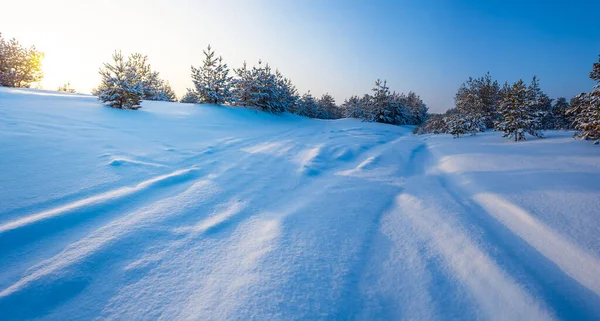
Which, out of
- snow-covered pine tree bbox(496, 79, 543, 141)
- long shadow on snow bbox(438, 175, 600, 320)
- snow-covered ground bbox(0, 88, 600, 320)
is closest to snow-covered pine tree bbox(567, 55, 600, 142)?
snow-covered pine tree bbox(496, 79, 543, 141)

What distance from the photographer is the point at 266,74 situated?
1318 cm

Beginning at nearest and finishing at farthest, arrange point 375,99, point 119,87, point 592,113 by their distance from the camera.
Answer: point 592,113, point 119,87, point 375,99

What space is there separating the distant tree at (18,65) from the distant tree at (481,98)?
30957mm

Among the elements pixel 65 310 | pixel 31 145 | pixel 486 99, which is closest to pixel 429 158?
pixel 65 310

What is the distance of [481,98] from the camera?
12.8 metres

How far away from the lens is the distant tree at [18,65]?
17.2 meters

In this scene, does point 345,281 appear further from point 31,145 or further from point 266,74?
point 266,74

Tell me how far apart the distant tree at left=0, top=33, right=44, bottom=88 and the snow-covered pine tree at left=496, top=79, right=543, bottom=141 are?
1168 inches

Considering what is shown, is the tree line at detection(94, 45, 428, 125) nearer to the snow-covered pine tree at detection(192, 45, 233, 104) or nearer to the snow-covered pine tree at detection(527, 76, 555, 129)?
the snow-covered pine tree at detection(192, 45, 233, 104)

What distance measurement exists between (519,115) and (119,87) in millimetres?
12152

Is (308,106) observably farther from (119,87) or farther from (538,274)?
(538,274)

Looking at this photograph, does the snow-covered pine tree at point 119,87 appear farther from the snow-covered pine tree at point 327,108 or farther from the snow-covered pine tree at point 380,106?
the snow-covered pine tree at point 327,108

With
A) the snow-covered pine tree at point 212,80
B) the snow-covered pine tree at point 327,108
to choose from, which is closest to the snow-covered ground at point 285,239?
the snow-covered pine tree at point 212,80

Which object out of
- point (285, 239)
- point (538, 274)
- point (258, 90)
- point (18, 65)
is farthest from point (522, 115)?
point (18, 65)
